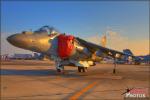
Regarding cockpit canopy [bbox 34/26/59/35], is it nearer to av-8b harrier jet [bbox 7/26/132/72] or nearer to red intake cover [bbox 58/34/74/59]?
av-8b harrier jet [bbox 7/26/132/72]

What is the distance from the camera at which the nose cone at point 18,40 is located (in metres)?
16.3

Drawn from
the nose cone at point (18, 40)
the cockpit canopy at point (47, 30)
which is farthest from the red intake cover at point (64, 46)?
the nose cone at point (18, 40)

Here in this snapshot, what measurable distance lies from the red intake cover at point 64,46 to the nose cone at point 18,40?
3196mm

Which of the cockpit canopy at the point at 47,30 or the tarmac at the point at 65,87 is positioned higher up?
the cockpit canopy at the point at 47,30

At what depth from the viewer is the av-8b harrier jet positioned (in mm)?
16875

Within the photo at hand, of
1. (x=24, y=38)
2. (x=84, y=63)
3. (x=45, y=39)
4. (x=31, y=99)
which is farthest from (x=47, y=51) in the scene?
(x=31, y=99)

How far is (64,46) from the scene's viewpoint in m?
19.0

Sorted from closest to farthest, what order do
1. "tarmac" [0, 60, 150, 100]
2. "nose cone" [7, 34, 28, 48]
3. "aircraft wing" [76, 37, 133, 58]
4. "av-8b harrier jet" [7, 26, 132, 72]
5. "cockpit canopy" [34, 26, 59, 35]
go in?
"tarmac" [0, 60, 150, 100] < "nose cone" [7, 34, 28, 48] < "av-8b harrier jet" [7, 26, 132, 72] < "cockpit canopy" [34, 26, 59, 35] < "aircraft wing" [76, 37, 133, 58]

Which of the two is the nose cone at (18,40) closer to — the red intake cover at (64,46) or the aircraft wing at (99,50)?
the red intake cover at (64,46)

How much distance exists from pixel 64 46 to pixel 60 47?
355 millimetres

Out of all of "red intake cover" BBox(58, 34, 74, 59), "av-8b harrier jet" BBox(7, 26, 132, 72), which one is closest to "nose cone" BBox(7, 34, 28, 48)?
"av-8b harrier jet" BBox(7, 26, 132, 72)

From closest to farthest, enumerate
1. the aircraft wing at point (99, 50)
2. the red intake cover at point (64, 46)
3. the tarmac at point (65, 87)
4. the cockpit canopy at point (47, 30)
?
1. the tarmac at point (65, 87)
2. the cockpit canopy at point (47, 30)
3. the red intake cover at point (64, 46)
4. the aircraft wing at point (99, 50)

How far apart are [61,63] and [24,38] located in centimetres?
411

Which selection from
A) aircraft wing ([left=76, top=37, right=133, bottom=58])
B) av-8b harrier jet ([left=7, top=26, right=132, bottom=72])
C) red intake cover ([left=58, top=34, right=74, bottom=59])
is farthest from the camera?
aircraft wing ([left=76, top=37, right=133, bottom=58])
